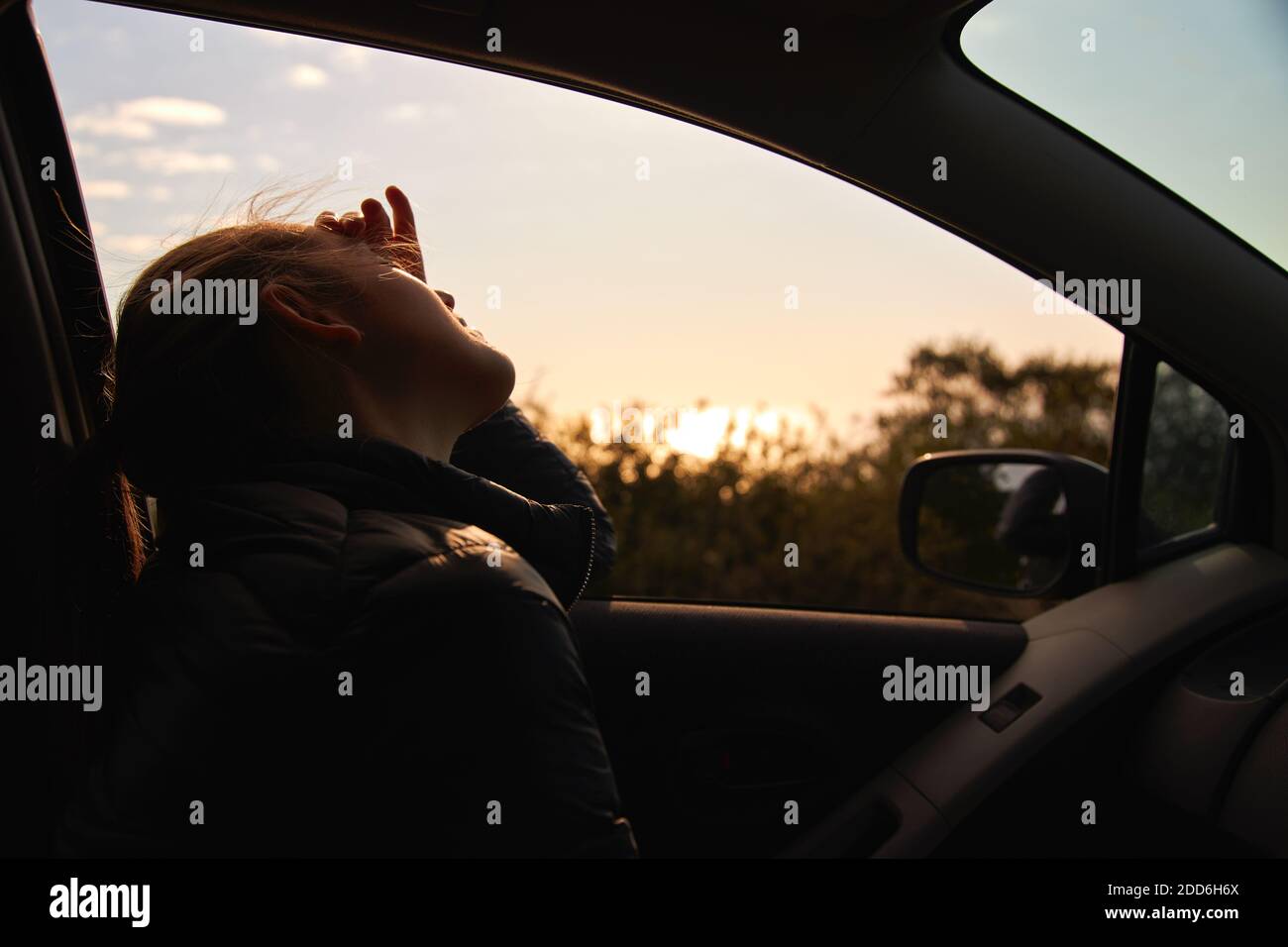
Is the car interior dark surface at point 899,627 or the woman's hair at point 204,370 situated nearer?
the woman's hair at point 204,370

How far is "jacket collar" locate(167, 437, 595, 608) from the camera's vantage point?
1.44 meters

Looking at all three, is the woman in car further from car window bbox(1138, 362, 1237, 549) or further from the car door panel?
car window bbox(1138, 362, 1237, 549)

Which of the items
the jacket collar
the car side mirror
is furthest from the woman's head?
the car side mirror

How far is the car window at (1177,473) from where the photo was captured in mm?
2285

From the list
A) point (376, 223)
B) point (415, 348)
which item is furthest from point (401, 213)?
point (415, 348)

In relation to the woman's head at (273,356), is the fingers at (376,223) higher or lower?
higher

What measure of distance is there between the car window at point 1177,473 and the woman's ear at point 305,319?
1710mm

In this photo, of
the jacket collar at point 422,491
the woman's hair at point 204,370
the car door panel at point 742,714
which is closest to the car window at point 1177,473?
the car door panel at point 742,714

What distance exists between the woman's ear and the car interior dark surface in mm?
569

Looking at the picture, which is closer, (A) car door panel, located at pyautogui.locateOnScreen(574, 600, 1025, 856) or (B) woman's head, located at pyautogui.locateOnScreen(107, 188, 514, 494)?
(B) woman's head, located at pyautogui.locateOnScreen(107, 188, 514, 494)

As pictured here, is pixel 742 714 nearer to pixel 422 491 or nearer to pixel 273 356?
pixel 422 491

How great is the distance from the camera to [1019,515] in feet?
8.34

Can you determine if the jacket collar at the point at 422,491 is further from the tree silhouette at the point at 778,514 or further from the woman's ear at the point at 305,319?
the tree silhouette at the point at 778,514
